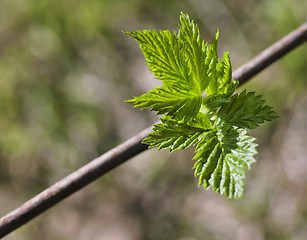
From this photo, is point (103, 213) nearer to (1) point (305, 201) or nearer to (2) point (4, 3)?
(1) point (305, 201)

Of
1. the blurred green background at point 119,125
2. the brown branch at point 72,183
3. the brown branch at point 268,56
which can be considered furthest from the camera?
the blurred green background at point 119,125

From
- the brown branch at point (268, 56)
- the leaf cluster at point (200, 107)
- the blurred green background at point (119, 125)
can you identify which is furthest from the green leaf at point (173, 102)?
the blurred green background at point (119, 125)

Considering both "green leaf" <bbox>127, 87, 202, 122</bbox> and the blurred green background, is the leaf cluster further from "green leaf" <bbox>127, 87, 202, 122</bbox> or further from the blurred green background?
the blurred green background

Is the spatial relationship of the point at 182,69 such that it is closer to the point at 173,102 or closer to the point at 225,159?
the point at 173,102

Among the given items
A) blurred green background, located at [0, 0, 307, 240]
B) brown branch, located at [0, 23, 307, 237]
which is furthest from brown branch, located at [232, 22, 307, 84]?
blurred green background, located at [0, 0, 307, 240]

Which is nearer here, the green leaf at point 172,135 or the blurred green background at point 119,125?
the green leaf at point 172,135

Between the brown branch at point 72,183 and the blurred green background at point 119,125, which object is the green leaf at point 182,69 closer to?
the brown branch at point 72,183

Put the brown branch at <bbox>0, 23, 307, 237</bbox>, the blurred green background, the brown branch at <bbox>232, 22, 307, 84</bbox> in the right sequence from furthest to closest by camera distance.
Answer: the blurred green background, the brown branch at <bbox>232, 22, 307, 84</bbox>, the brown branch at <bbox>0, 23, 307, 237</bbox>

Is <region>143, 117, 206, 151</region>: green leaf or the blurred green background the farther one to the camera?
the blurred green background
